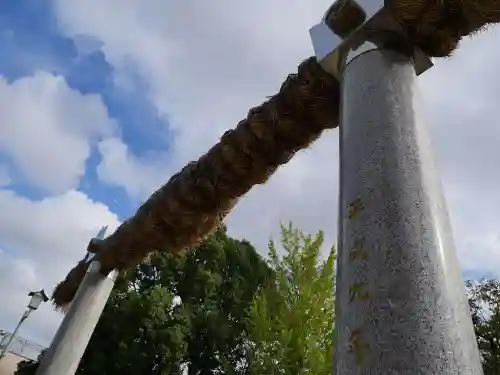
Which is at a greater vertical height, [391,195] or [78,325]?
[78,325]

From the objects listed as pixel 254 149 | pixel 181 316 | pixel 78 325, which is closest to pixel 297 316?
pixel 78 325

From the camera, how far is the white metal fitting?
1.69 metres

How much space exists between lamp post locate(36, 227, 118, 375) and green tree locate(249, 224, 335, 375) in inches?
212

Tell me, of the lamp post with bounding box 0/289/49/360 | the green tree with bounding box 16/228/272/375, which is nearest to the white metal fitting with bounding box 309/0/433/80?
the lamp post with bounding box 0/289/49/360

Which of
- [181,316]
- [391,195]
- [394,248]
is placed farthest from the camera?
[181,316]

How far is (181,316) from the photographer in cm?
1573

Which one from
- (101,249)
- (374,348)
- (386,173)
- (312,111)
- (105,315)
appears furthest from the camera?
(105,315)

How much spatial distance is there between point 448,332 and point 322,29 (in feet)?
4.44

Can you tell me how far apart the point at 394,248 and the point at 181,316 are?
50.9ft

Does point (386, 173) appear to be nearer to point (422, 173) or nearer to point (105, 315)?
point (422, 173)

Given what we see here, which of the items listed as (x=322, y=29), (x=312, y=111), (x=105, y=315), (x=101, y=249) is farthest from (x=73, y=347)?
(x=105, y=315)

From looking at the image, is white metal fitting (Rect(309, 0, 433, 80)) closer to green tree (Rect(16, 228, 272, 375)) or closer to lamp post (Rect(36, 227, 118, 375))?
lamp post (Rect(36, 227, 118, 375))

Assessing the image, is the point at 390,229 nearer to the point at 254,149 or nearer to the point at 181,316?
the point at 254,149

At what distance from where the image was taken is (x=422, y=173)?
1349mm
